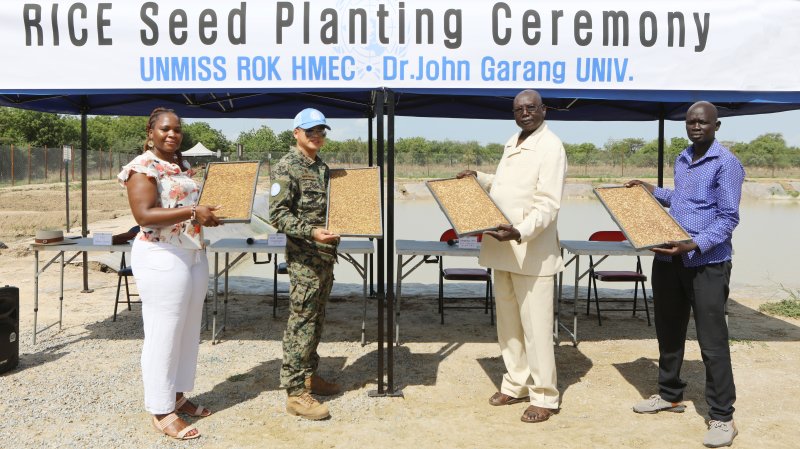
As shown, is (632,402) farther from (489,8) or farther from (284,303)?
(284,303)

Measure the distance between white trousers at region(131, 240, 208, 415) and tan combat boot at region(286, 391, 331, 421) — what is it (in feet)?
2.39

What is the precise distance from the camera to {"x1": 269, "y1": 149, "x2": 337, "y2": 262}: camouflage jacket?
136 inches

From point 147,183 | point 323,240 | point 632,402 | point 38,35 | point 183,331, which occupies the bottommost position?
point 632,402

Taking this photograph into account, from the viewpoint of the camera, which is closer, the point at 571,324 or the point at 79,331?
the point at 79,331

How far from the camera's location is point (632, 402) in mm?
4129

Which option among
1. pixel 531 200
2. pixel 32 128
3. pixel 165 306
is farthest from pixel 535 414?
pixel 32 128

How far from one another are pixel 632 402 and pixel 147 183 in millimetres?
3495

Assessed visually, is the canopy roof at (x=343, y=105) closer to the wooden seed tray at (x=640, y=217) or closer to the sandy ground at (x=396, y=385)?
the wooden seed tray at (x=640, y=217)

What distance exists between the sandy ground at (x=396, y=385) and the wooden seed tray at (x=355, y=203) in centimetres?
126

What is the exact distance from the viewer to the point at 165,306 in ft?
10.8

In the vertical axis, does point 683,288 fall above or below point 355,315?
above

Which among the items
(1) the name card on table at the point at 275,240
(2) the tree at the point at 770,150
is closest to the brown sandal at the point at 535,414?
(1) the name card on table at the point at 275,240

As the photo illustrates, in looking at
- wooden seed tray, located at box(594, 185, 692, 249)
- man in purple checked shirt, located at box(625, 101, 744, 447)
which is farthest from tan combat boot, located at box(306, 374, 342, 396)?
man in purple checked shirt, located at box(625, 101, 744, 447)

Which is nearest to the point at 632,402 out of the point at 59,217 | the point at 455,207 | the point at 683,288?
the point at 683,288
